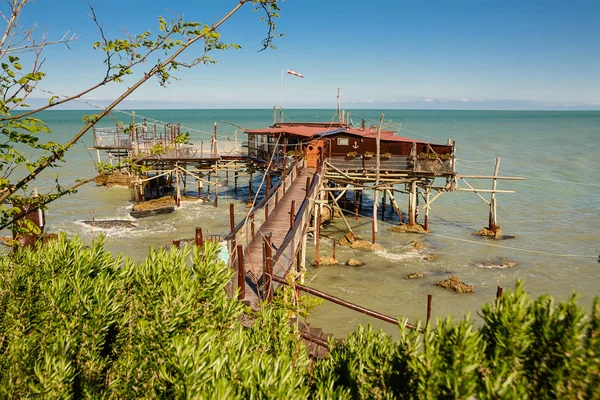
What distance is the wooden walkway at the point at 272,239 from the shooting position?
10.9m

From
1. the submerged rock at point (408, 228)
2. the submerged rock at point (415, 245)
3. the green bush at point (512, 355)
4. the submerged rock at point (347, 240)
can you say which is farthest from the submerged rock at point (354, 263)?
the green bush at point (512, 355)

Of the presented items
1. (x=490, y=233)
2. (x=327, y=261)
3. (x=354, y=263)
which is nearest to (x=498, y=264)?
(x=490, y=233)

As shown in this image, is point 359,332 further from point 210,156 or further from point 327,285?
point 210,156

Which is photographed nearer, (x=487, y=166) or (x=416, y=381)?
(x=416, y=381)

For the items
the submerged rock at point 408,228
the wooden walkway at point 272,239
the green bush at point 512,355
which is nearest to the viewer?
the green bush at point 512,355

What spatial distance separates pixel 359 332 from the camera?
6.01 metres

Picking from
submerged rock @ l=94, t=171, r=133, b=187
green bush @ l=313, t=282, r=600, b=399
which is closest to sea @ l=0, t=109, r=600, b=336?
submerged rock @ l=94, t=171, r=133, b=187

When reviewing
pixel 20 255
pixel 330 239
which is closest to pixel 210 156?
pixel 330 239

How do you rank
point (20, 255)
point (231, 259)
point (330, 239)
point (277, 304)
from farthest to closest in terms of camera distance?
point (330, 239) < point (231, 259) < point (277, 304) < point (20, 255)

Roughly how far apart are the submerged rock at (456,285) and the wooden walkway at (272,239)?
7.27m

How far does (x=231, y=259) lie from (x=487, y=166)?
5474 centimetres

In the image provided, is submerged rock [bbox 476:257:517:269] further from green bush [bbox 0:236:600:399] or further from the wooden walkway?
green bush [bbox 0:236:600:399]

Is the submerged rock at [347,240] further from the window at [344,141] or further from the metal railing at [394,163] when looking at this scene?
the window at [344,141]

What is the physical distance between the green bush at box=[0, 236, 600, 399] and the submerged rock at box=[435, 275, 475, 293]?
1374 centimetres
